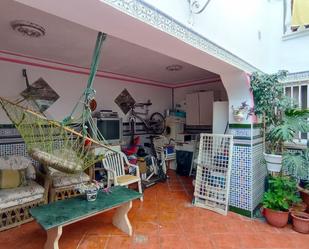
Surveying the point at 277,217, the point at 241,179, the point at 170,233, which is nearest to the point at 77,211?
the point at 170,233

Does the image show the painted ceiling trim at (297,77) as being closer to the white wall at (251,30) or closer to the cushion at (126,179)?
the white wall at (251,30)

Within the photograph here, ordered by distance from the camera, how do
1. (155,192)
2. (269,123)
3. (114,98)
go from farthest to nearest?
(114,98), (155,192), (269,123)

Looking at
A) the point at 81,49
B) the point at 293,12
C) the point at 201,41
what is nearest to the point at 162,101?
the point at 81,49

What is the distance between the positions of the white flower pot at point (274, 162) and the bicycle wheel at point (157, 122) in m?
2.65

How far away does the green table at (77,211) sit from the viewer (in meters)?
1.82

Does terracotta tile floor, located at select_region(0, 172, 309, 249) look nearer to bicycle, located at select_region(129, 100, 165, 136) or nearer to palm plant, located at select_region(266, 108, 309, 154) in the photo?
palm plant, located at select_region(266, 108, 309, 154)

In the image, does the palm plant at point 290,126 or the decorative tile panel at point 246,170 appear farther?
the decorative tile panel at point 246,170

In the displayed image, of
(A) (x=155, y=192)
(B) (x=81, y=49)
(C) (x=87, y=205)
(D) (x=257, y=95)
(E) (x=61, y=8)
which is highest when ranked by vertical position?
(B) (x=81, y=49)

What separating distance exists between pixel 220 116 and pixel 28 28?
277 centimetres

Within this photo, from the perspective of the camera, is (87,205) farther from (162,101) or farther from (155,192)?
(162,101)

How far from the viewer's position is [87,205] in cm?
213

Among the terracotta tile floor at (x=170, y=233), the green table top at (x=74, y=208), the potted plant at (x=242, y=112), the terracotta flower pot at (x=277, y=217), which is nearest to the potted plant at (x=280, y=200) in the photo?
the terracotta flower pot at (x=277, y=217)

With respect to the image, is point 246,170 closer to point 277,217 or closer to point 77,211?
point 277,217

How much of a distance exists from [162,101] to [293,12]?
10.3ft
